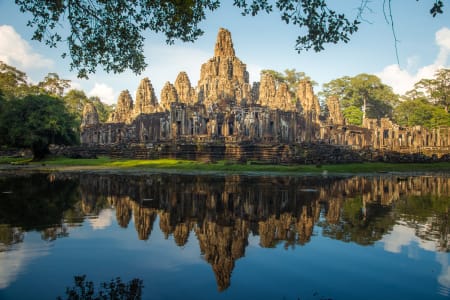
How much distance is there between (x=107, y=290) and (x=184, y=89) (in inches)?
2752

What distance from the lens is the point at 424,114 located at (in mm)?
73938

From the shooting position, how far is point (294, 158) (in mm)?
31812

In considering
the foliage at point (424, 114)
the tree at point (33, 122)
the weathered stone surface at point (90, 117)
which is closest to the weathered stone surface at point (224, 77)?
the weathered stone surface at point (90, 117)

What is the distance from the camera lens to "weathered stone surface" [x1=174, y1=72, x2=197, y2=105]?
2780 inches

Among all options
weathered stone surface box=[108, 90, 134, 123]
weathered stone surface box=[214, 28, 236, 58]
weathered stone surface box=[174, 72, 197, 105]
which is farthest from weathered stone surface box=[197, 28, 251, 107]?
weathered stone surface box=[108, 90, 134, 123]

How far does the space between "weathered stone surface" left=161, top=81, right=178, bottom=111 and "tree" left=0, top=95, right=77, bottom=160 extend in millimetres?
23237

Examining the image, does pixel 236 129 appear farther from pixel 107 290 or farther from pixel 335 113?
pixel 107 290

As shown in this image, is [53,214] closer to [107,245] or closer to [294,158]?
[107,245]

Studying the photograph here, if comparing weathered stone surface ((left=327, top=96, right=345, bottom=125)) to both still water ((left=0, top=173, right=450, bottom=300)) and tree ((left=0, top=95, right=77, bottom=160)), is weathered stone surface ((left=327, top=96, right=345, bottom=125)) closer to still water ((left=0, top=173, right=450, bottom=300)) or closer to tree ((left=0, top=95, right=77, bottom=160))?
tree ((left=0, top=95, right=77, bottom=160))

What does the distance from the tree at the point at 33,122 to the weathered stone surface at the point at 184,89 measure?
32.5 meters

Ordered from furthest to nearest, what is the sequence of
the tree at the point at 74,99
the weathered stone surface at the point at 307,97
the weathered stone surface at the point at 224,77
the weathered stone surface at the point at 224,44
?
1. the tree at the point at 74,99
2. the weathered stone surface at the point at 307,97
3. the weathered stone surface at the point at 224,44
4. the weathered stone surface at the point at 224,77

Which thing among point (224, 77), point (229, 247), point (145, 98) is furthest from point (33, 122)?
point (229, 247)

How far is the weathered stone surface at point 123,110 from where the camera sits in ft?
232

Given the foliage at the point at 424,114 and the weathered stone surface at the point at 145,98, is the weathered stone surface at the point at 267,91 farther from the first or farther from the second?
the foliage at the point at 424,114
